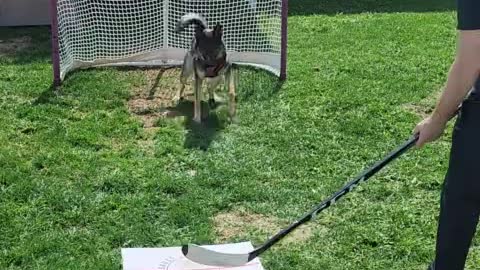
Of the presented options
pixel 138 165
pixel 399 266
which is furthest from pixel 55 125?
pixel 399 266

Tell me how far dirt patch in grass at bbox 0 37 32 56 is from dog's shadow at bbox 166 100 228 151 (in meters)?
2.32

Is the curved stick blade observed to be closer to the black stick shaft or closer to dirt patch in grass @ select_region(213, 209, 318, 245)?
the black stick shaft

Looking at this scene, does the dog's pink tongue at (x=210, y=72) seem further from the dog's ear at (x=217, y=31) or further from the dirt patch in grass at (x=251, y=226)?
the dirt patch in grass at (x=251, y=226)

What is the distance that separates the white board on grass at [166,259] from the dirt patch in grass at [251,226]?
160mm

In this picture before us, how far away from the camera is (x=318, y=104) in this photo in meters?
6.20

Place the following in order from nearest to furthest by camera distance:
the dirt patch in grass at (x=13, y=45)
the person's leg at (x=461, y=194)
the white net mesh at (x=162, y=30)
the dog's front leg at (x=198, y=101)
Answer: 1. the person's leg at (x=461, y=194)
2. the dog's front leg at (x=198, y=101)
3. the white net mesh at (x=162, y=30)
4. the dirt patch in grass at (x=13, y=45)

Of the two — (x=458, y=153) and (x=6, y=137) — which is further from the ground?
(x=458, y=153)

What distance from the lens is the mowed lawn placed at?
13.2 ft

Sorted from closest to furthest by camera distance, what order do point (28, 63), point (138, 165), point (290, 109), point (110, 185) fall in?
point (110, 185) → point (138, 165) → point (290, 109) → point (28, 63)

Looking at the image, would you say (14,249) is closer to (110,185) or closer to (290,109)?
(110,185)

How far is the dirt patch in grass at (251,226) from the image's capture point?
4121mm

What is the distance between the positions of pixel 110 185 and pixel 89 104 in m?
1.65

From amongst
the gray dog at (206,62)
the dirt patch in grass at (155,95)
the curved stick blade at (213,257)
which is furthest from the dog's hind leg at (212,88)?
the curved stick blade at (213,257)

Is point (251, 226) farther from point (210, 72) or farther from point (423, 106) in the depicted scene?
point (423, 106)
